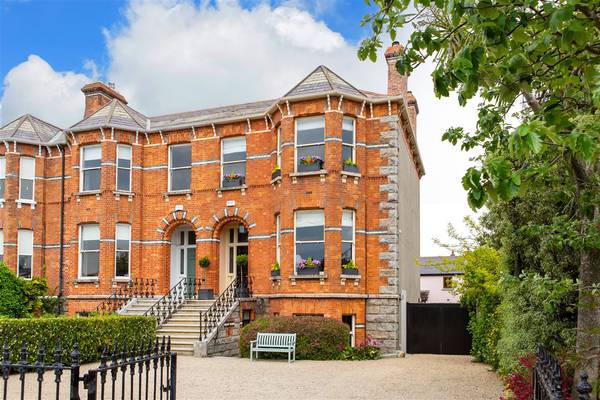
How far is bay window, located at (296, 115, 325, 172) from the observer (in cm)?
2103

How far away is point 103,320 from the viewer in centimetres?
1719

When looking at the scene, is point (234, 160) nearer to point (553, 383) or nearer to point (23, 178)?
point (23, 178)

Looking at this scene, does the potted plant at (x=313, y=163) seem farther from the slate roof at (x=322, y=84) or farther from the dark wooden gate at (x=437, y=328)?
the dark wooden gate at (x=437, y=328)

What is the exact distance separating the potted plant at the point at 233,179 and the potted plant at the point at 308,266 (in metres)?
4.68

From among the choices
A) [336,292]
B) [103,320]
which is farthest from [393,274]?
[103,320]

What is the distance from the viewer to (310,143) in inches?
840

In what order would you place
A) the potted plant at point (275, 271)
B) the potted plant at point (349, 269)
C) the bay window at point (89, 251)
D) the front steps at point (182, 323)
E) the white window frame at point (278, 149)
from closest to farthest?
1. the front steps at point (182, 323)
2. the potted plant at point (349, 269)
3. the potted plant at point (275, 271)
4. the white window frame at point (278, 149)
5. the bay window at point (89, 251)

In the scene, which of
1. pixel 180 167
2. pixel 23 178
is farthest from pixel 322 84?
pixel 23 178

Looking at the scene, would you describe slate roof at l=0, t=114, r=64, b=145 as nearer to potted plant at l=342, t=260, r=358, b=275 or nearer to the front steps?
the front steps

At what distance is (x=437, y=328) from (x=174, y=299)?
32.9 ft

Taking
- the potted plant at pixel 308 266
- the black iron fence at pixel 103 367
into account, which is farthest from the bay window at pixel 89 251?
the black iron fence at pixel 103 367

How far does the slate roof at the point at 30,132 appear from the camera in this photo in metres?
26.2

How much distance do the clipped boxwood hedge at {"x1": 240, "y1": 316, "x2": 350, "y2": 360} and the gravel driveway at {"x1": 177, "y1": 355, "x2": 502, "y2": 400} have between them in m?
0.67

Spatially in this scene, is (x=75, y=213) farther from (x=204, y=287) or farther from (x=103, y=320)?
(x=103, y=320)
